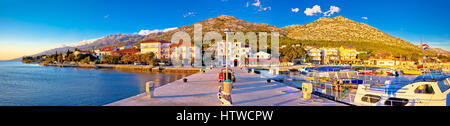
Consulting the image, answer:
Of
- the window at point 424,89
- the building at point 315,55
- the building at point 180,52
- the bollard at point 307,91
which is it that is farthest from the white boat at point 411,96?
the building at point 315,55

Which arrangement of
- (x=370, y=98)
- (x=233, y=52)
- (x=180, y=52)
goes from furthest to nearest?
(x=180, y=52) < (x=233, y=52) < (x=370, y=98)

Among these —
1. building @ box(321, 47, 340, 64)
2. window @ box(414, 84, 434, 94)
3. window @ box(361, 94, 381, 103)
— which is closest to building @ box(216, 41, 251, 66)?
building @ box(321, 47, 340, 64)

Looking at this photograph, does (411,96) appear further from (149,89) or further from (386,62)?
(386,62)

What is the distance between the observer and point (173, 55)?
6888 cm

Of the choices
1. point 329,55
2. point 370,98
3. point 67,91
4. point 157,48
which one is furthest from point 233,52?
point 370,98

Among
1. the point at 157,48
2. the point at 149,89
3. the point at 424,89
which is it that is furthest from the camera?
the point at 157,48

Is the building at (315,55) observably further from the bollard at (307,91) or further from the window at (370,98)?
the bollard at (307,91)
